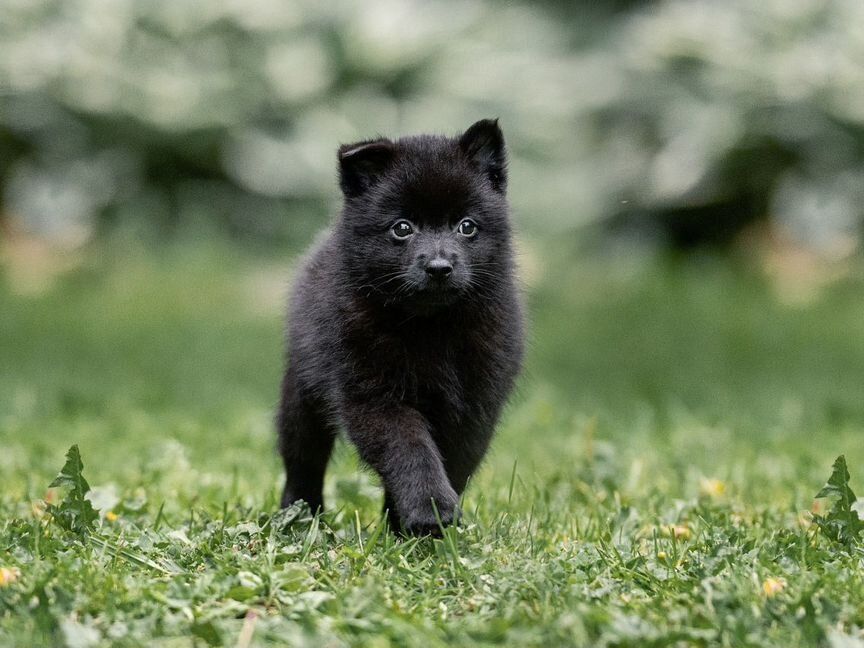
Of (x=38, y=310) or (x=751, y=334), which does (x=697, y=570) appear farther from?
(x=38, y=310)

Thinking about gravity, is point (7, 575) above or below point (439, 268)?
below

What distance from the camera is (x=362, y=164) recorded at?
4.34 meters

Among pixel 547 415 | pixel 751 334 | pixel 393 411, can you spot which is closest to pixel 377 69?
pixel 751 334

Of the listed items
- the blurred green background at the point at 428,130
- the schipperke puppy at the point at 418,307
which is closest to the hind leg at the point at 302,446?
the schipperke puppy at the point at 418,307

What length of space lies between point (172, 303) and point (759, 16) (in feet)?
18.9

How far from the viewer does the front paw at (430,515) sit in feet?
12.4

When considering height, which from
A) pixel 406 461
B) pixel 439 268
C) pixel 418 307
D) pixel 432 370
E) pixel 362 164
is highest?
pixel 362 164

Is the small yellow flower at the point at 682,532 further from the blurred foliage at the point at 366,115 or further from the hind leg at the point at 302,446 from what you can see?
the blurred foliage at the point at 366,115

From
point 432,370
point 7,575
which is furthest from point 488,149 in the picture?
point 7,575

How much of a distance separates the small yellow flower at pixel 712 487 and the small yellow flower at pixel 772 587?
4.99 feet

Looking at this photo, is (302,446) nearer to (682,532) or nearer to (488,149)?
(488,149)

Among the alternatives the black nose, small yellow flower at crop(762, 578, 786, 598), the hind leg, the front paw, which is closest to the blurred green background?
the hind leg

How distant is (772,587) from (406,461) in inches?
44.2

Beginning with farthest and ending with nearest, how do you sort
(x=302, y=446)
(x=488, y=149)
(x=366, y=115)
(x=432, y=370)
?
(x=366, y=115) < (x=302, y=446) < (x=488, y=149) < (x=432, y=370)
